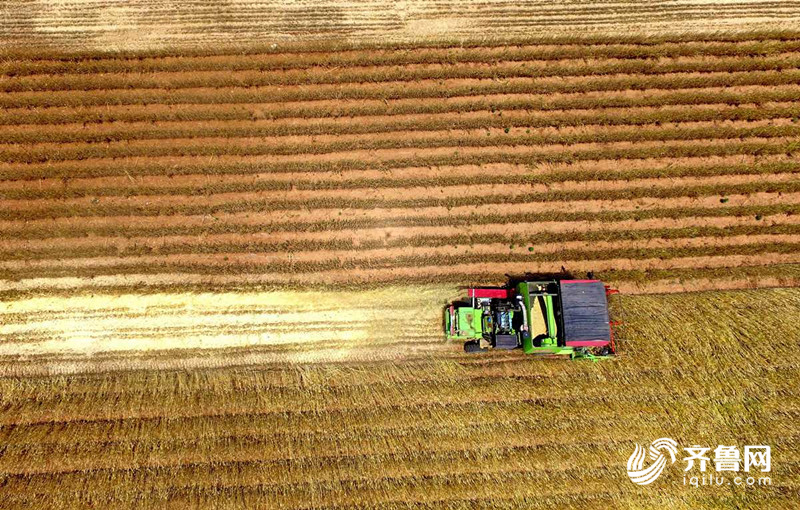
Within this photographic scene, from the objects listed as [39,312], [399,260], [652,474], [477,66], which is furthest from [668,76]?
[39,312]

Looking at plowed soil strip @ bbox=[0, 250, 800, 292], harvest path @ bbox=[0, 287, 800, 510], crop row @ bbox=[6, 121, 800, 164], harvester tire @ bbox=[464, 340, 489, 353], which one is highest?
crop row @ bbox=[6, 121, 800, 164]

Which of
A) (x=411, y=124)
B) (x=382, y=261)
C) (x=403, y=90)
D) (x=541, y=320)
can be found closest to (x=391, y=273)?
(x=382, y=261)

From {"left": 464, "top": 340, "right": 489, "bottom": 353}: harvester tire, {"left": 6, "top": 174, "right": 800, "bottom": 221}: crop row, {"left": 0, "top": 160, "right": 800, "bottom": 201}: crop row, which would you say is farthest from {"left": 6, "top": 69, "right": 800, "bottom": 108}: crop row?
{"left": 464, "top": 340, "right": 489, "bottom": 353}: harvester tire

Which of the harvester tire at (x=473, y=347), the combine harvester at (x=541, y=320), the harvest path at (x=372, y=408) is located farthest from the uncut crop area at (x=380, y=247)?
the combine harvester at (x=541, y=320)

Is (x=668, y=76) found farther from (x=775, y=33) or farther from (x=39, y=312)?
(x=39, y=312)

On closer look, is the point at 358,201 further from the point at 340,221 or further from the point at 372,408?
the point at 372,408

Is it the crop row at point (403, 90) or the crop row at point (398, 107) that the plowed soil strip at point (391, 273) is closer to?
the crop row at point (398, 107)

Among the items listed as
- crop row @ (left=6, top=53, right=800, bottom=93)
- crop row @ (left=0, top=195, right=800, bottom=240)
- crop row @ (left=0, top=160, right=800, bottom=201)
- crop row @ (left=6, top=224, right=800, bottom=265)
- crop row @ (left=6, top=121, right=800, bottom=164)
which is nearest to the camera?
crop row @ (left=6, top=224, right=800, bottom=265)

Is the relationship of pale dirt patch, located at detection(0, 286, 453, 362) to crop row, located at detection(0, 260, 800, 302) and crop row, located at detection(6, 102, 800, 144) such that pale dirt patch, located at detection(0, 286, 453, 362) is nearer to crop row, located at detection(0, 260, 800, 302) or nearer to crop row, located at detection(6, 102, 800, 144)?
crop row, located at detection(0, 260, 800, 302)
